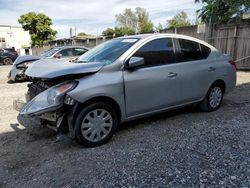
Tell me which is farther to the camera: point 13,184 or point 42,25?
point 42,25

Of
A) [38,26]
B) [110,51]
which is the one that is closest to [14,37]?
[38,26]

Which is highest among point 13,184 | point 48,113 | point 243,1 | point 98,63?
point 243,1

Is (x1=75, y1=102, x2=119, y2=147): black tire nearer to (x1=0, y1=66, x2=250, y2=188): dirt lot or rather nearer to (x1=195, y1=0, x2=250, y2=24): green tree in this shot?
(x1=0, y1=66, x2=250, y2=188): dirt lot

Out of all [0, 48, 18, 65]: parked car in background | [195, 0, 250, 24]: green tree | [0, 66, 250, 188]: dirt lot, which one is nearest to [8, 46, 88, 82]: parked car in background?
[0, 66, 250, 188]: dirt lot

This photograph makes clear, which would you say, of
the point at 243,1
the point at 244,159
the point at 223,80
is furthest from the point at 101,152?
the point at 243,1

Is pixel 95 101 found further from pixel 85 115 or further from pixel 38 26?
Answer: pixel 38 26

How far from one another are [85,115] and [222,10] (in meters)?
11.9

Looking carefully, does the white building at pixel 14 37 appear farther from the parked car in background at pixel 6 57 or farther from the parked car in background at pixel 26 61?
the parked car in background at pixel 26 61

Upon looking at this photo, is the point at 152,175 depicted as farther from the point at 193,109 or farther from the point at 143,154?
the point at 193,109

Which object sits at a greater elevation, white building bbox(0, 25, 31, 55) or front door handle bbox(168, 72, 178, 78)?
white building bbox(0, 25, 31, 55)

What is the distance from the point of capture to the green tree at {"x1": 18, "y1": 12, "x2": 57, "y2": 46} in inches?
1639

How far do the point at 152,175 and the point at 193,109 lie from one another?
289 centimetres

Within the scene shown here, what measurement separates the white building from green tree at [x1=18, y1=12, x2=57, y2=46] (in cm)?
131

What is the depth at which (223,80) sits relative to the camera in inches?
208
